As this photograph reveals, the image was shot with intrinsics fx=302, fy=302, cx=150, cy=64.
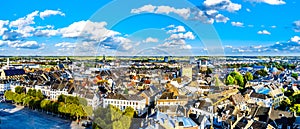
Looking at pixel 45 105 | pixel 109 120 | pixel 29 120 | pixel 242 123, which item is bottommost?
pixel 29 120

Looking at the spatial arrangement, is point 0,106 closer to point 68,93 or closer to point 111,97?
point 68,93

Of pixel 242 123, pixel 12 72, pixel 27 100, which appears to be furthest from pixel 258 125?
pixel 12 72

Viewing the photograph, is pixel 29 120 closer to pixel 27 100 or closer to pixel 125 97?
pixel 27 100

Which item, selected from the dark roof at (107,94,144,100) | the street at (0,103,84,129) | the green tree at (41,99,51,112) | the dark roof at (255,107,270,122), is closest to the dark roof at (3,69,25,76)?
the street at (0,103,84,129)

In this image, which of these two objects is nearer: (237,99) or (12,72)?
(237,99)

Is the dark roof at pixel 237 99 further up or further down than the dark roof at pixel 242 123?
further up

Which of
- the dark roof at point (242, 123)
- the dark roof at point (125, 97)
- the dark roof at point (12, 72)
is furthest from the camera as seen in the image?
the dark roof at point (12, 72)

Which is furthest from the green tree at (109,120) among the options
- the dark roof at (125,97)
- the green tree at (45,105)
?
the green tree at (45,105)

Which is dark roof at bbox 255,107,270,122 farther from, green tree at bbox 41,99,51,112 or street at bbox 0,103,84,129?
green tree at bbox 41,99,51,112

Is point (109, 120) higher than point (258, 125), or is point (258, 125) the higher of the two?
point (109, 120)

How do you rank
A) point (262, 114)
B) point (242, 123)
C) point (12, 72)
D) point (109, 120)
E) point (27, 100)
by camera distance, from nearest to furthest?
point (109, 120) → point (242, 123) → point (262, 114) → point (27, 100) → point (12, 72)

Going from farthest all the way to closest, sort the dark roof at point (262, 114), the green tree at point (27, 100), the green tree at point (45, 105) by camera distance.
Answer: the green tree at point (27, 100) → the green tree at point (45, 105) → the dark roof at point (262, 114)

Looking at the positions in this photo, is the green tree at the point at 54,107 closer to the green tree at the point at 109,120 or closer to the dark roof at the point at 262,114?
the green tree at the point at 109,120
